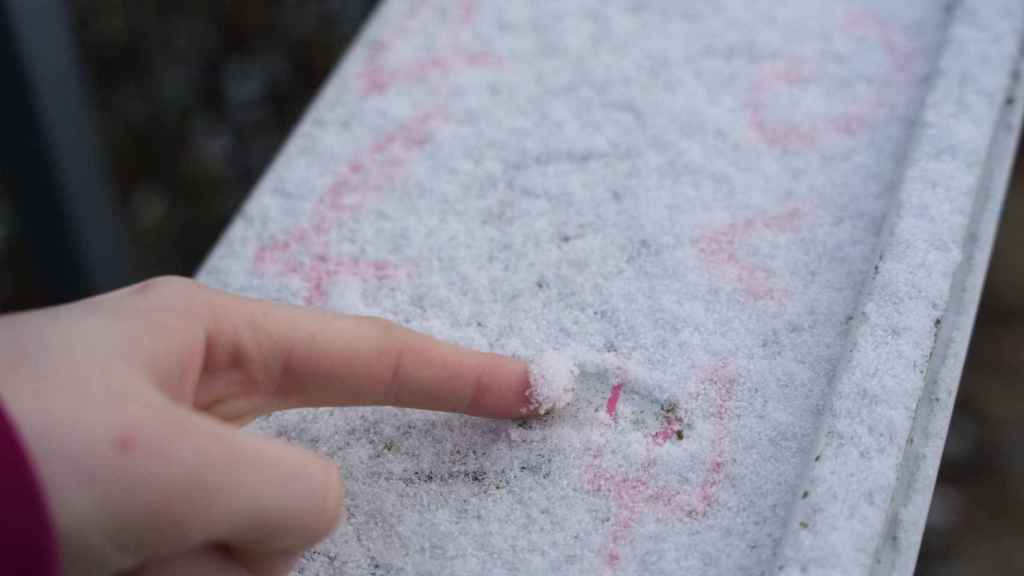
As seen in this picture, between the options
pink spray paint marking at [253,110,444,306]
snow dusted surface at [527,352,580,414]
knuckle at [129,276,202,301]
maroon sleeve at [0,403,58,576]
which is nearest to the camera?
maroon sleeve at [0,403,58,576]

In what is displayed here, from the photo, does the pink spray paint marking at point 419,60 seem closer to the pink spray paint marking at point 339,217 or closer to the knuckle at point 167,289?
the pink spray paint marking at point 339,217

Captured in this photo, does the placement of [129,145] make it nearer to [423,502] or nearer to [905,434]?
[423,502]

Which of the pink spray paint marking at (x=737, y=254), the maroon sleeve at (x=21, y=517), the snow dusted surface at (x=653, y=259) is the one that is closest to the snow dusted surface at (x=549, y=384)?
the snow dusted surface at (x=653, y=259)

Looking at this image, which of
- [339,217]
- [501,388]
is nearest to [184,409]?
[501,388]

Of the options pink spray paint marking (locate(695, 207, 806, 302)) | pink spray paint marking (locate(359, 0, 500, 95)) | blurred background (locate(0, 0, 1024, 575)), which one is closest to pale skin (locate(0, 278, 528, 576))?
→ pink spray paint marking (locate(695, 207, 806, 302))

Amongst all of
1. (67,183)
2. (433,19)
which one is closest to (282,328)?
(433,19)

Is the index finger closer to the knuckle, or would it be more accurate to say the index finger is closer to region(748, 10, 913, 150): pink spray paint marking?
the knuckle

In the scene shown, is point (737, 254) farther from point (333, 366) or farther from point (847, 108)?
point (333, 366)
